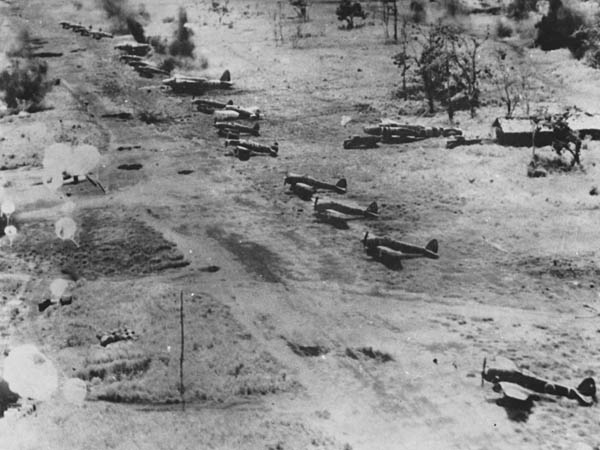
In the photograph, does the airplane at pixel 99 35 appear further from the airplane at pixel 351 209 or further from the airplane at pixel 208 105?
the airplane at pixel 351 209

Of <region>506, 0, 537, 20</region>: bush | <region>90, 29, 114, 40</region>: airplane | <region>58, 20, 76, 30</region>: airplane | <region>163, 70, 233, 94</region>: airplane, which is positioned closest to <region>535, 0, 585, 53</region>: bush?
<region>506, 0, 537, 20</region>: bush

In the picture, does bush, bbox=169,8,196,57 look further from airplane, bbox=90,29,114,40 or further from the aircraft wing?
the aircraft wing

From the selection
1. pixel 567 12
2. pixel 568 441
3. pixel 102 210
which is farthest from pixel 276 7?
pixel 568 441

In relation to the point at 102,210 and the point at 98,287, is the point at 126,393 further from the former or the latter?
the point at 102,210

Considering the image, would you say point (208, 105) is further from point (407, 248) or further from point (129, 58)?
point (407, 248)

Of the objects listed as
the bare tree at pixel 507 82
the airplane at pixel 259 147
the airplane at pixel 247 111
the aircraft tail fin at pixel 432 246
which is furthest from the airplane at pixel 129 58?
the aircraft tail fin at pixel 432 246

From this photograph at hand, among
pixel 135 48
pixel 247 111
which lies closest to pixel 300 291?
pixel 247 111
